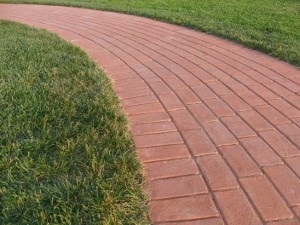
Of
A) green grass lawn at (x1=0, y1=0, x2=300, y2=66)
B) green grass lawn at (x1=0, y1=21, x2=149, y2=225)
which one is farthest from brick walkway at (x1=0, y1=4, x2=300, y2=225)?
green grass lawn at (x1=0, y1=0, x2=300, y2=66)

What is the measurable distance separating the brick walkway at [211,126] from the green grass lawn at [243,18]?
1.12ft

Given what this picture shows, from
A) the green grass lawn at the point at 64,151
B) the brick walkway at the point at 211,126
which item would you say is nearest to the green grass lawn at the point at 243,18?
the brick walkway at the point at 211,126

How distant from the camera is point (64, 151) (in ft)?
7.62

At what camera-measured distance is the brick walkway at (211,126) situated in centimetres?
198

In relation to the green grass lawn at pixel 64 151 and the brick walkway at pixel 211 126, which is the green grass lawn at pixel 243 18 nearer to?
the brick walkway at pixel 211 126

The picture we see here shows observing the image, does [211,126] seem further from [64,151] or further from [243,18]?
[243,18]

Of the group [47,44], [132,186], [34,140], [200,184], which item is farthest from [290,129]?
[47,44]

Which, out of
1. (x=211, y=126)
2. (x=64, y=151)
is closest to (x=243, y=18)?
(x=211, y=126)

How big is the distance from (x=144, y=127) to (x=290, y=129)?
1.09 m

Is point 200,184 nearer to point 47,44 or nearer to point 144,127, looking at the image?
point 144,127

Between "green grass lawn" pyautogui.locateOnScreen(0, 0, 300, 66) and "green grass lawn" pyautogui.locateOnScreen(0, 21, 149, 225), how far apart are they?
2.47 m

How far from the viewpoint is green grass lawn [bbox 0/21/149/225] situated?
6.12 feet

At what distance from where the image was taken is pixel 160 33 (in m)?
5.80

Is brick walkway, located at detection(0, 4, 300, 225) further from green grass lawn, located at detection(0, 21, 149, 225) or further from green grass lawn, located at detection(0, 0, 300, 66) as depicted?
green grass lawn, located at detection(0, 0, 300, 66)
